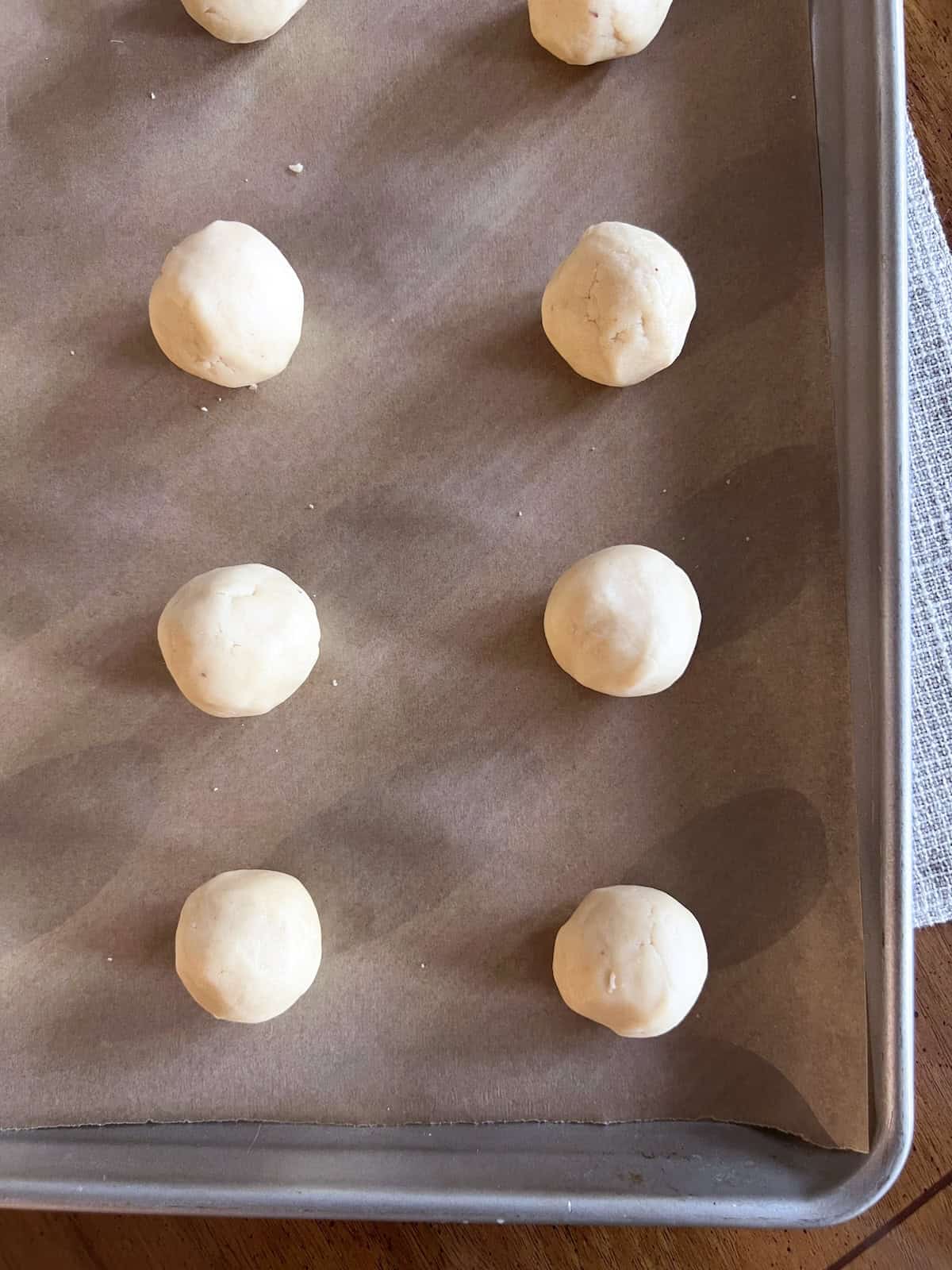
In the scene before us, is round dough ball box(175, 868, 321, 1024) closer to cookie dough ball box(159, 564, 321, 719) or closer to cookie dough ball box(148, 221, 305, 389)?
cookie dough ball box(159, 564, 321, 719)

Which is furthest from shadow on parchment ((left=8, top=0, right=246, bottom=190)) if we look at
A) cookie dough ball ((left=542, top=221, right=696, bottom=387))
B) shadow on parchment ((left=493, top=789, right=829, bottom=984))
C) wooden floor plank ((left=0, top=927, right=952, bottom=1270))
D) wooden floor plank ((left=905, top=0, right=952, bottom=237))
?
wooden floor plank ((left=0, top=927, right=952, bottom=1270))

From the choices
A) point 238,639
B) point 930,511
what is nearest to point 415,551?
point 238,639

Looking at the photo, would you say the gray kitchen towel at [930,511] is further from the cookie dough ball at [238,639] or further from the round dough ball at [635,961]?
the cookie dough ball at [238,639]

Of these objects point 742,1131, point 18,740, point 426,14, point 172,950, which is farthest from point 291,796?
point 426,14

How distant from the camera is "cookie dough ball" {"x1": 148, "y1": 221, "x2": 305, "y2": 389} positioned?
53.3 inches

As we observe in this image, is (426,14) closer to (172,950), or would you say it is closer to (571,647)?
(571,647)

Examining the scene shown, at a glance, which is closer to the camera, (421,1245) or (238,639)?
(238,639)

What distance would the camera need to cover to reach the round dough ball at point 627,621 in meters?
1.33

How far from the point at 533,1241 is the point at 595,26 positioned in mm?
1625

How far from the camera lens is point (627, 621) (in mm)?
1330

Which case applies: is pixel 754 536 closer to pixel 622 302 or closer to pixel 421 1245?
pixel 622 302

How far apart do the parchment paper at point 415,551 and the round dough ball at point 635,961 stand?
6 cm

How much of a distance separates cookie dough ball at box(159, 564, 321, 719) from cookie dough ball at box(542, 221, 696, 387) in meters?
0.51

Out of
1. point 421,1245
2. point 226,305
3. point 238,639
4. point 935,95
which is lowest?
point 421,1245
